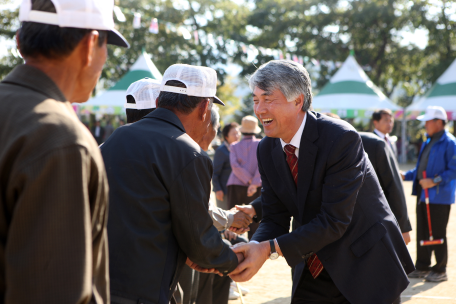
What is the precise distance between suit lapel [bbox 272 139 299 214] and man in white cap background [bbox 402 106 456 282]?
176 inches

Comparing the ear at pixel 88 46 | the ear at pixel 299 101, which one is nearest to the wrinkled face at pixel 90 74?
the ear at pixel 88 46

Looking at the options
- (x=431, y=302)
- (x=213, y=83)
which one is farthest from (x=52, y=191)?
(x=431, y=302)

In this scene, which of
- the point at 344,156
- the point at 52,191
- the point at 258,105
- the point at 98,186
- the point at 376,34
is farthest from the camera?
the point at 376,34

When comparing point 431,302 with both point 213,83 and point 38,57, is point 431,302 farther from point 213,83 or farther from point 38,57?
point 38,57

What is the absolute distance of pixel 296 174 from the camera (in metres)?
2.92

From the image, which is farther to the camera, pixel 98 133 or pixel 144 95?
pixel 98 133

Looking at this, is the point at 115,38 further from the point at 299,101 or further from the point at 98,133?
the point at 98,133

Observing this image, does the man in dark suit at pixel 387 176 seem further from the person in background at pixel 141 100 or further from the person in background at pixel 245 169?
the person in background at pixel 245 169

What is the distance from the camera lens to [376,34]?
34062mm

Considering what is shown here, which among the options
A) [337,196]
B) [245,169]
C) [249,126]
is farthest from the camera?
[249,126]

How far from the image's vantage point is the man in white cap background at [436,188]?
6.78 m

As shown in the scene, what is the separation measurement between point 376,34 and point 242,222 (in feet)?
108

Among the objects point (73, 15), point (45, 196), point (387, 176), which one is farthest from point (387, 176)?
point (45, 196)

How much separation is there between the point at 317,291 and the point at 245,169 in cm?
512
